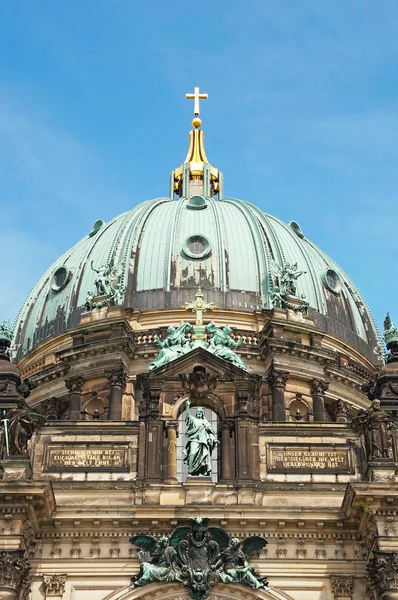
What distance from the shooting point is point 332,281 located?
50.5 metres

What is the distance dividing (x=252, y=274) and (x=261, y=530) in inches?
674

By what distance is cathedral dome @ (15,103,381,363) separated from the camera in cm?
4694

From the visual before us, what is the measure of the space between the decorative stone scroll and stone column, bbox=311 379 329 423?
8457 mm

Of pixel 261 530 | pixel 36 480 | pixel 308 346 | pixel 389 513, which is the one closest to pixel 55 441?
pixel 36 480

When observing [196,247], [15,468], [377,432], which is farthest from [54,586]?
[196,247]

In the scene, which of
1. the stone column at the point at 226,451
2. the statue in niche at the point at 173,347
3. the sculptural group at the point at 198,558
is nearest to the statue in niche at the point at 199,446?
the stone column at the point at 226,451

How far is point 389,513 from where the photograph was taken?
104 ft

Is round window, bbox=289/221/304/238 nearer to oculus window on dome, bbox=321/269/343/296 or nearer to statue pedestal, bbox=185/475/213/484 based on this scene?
oculus window on dome, bbox=321/269/343/296

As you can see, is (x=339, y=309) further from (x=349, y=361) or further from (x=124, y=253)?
(x=124, y=253)

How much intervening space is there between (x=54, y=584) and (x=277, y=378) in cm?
1415

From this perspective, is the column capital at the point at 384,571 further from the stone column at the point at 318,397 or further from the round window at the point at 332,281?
the round window at the point at 332,281

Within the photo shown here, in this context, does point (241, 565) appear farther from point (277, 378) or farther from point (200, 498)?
point (277, 378)

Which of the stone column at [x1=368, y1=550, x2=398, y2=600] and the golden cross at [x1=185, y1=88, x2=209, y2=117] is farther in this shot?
the golden cross at [x1=185, y1=88, x2=209, y2=117]

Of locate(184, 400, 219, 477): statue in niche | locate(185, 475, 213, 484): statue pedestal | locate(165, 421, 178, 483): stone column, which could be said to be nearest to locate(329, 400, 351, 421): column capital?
locate(184, 400, 219, 477): statue in niche
